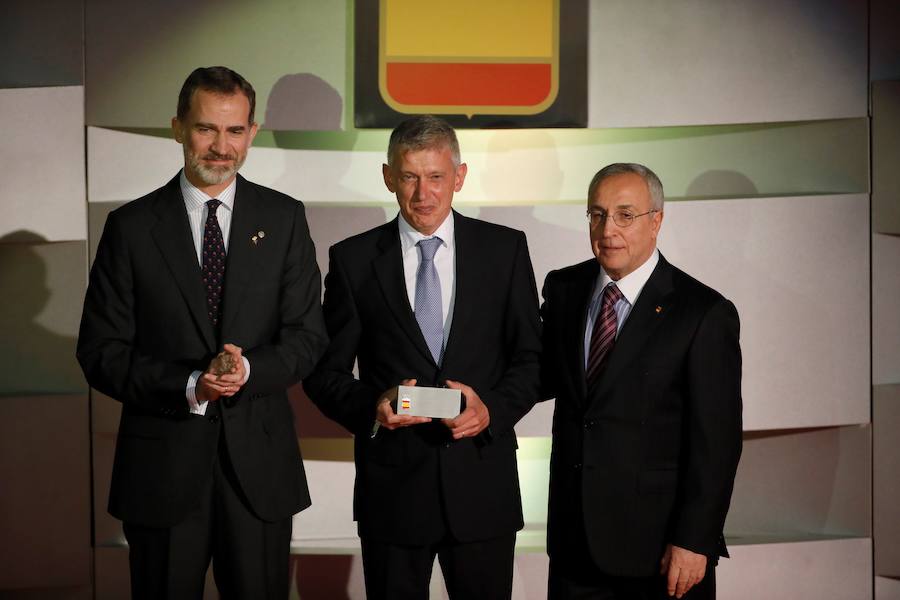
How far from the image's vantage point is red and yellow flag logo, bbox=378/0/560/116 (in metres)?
3.82

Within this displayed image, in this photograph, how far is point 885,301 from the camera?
12.8ft

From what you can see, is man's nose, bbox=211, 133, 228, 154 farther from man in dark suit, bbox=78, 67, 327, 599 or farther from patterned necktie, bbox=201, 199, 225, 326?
patterned necktie, bbox=201, 199, 225, 326

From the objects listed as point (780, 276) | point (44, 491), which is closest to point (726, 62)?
point (780, 276)

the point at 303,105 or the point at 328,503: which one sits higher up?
the point at 303,105

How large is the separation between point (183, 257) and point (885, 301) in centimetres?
293

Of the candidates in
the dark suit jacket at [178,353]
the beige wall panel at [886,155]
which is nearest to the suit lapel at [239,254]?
the dark suit jacket at [178,353]

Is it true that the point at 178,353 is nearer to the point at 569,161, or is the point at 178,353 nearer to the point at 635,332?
the point at 635,332

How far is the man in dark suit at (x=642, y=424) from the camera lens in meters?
2.32

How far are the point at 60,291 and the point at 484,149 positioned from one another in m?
1.88

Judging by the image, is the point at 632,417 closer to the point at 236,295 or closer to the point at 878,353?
the point at 236,295

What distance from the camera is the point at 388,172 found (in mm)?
2561

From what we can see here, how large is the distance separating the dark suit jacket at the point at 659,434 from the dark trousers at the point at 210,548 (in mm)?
805

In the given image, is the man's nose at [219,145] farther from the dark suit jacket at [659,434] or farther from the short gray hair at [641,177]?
the dark suit jacket at [659,434]

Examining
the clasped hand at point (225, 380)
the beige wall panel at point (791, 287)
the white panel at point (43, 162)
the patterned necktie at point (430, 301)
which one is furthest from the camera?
the beige wall panel at point (791, 287)
